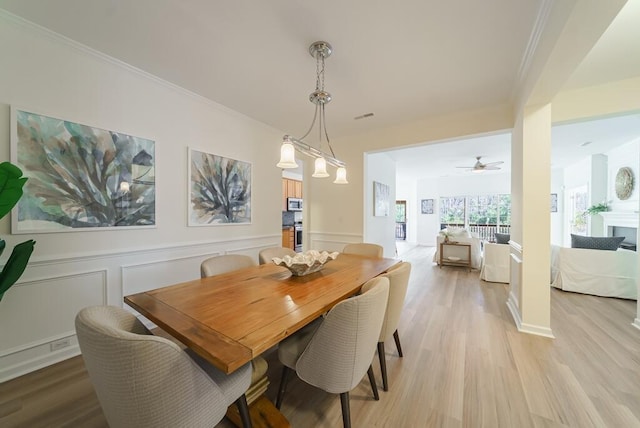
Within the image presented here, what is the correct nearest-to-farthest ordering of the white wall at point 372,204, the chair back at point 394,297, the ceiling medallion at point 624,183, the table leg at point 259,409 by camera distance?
the table leg at point 259,409 < the chair back at point 394,297 < the white wall at point 372,204 < the ceiling medallion at point 624,183

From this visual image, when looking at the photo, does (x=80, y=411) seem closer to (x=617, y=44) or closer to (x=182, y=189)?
(x=182, y=189)

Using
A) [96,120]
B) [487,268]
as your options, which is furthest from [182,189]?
[487,268]

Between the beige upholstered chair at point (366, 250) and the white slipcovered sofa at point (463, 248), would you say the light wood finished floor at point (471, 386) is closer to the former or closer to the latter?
the beige upholstered chair at point (366, 250)

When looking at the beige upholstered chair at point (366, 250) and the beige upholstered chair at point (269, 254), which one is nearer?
the beige upholstered chair at point (269, 254)

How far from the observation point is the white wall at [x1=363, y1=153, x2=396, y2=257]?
4094 millimetres

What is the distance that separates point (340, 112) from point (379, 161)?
197cm

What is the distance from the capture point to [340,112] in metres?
3.09

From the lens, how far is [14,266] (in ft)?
4.56

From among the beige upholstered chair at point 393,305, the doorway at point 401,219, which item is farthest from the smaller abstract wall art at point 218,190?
the doorway at point 401,219

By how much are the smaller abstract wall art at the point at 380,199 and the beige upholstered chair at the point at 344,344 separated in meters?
3.40

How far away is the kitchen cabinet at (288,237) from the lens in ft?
20.1

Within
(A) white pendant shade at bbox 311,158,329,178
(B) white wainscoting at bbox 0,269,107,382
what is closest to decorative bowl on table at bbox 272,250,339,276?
(A) white pendant shade at bbox 311,158,329,178

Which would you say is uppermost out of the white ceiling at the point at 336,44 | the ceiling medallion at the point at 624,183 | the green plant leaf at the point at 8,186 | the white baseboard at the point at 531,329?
the white ceiling at the point at 336,44

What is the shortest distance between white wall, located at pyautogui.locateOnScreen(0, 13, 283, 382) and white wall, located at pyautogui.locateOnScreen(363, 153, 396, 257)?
2328 mm
